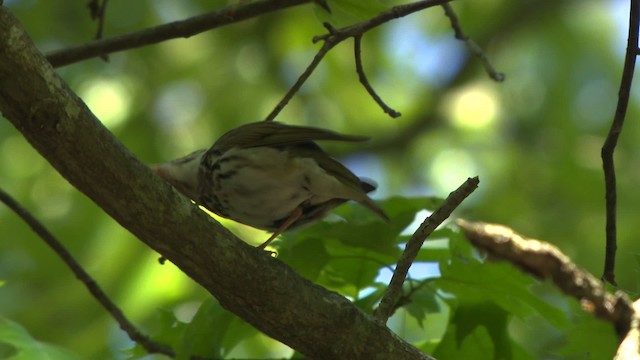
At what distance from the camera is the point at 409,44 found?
9078 millimetres

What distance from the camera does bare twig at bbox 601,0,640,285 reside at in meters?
3.21

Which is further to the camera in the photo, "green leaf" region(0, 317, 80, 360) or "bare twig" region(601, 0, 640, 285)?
"bare twig" region(601, 0, 640, 285)

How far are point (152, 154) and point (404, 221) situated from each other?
364cm

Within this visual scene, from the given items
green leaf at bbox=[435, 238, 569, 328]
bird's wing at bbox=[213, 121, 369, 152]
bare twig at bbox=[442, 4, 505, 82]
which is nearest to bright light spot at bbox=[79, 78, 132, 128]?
bird's wing at bbox=[213, 121, 369, 152]

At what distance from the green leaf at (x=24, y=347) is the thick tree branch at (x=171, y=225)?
2.10ft

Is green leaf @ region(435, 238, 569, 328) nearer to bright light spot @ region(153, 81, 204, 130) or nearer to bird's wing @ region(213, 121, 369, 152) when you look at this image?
bird's wing @ region(213, 121, 369, 152)

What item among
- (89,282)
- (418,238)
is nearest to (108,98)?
(89,282)

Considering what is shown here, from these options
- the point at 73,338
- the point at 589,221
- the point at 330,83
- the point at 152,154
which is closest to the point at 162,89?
the point at 152,154

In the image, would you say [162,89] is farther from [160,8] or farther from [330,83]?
[330,83]

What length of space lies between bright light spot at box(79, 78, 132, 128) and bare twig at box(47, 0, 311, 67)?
9.79ft

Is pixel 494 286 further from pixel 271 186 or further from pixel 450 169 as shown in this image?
pixel 450 169

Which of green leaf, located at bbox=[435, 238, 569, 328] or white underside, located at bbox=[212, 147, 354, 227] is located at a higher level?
white underside, located at bbox=[212, 147, 354, 227]

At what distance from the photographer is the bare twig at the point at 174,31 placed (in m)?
3.64

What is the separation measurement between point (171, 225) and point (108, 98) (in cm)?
459
